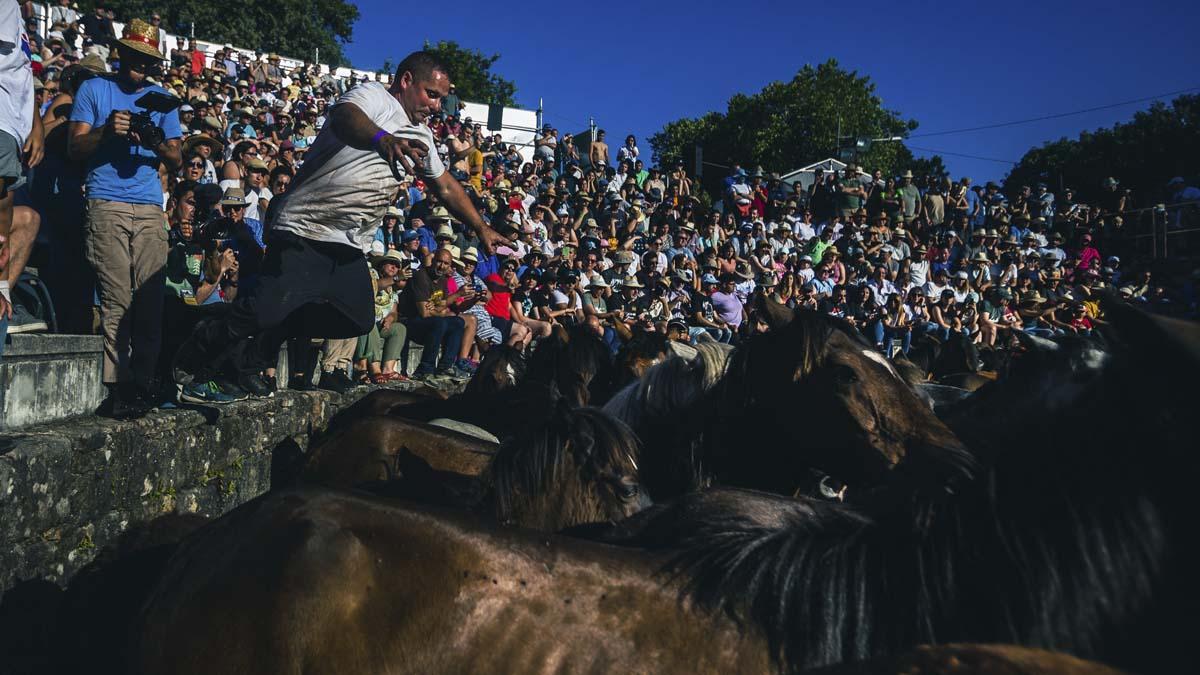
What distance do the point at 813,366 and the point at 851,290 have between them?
13.4 meters

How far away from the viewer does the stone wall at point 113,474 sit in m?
3.99

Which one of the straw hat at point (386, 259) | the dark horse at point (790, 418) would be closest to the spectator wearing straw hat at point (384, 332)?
the straw hat at point (386, 259)

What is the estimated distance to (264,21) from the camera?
5712cm

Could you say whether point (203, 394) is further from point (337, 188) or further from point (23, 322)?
point (337, 188)

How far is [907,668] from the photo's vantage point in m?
1.35

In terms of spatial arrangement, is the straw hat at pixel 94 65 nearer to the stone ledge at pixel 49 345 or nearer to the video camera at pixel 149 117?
the video camera at pixel 149 117

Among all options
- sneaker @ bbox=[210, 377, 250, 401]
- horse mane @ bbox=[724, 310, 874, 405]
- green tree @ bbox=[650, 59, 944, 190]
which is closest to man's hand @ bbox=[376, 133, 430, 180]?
horse mane @ bbox=[724, 310, 874, 405]

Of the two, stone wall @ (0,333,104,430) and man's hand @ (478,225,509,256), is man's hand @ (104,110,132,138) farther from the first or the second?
man's hand @ (478,225,509,256)

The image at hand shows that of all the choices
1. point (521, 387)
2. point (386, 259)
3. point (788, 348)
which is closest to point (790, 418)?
point (788, 348)

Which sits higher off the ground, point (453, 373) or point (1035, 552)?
point (1035, 552)

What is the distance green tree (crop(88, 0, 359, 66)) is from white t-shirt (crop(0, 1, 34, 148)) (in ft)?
150

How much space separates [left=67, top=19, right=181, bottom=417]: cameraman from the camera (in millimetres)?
5453

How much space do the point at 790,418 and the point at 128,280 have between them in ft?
12.4

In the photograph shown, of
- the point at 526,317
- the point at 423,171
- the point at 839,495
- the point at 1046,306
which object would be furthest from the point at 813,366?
the point at 1046,306
